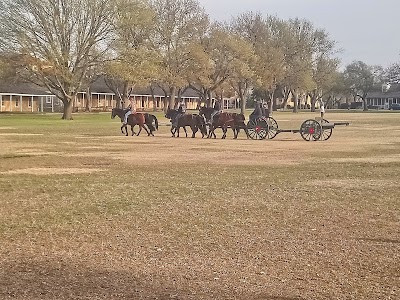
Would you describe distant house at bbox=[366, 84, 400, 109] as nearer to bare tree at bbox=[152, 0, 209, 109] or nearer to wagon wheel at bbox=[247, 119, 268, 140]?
bare tree at bbox=[152, 0, 209, 109]

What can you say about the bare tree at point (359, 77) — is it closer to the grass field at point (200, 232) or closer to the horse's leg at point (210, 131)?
the horse's leg at point (210, 131)

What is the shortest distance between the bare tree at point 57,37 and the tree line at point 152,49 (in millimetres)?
78

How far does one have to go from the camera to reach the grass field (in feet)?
18.1

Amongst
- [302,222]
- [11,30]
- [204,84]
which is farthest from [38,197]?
[204,84]

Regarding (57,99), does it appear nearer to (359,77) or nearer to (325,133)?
(325,133)

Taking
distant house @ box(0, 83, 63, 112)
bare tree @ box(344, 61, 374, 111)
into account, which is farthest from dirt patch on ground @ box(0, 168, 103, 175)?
bare tree @ box(344, 61, 374, 111)

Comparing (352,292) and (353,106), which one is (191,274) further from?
(353,106)

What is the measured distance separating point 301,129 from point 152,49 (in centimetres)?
3389

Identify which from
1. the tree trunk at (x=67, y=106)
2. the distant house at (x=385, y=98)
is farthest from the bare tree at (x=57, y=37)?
the distant house at (x=385, y=98)

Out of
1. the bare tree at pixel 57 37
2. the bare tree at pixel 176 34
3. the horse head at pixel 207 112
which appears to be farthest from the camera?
the bare tree at pixel 176 34

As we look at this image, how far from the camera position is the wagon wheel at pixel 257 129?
27906 mm

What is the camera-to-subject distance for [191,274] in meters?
5.87

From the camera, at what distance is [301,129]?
2711 centimetres

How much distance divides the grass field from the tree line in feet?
111
